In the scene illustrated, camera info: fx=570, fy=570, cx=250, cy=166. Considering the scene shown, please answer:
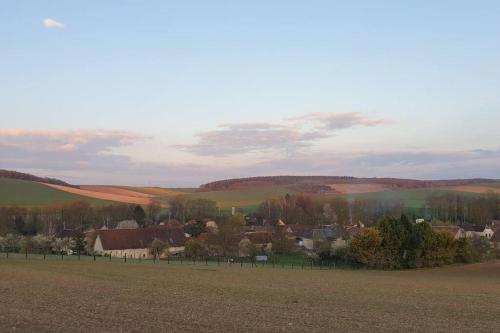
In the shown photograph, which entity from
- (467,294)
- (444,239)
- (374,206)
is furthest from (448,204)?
(467,294)

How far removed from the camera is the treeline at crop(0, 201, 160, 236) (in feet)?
403

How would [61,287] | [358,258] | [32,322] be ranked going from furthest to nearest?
[358,258] < [61,287] < [32,322]

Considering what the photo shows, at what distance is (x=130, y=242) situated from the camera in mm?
90938

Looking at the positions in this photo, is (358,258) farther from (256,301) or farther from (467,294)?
(256,301)

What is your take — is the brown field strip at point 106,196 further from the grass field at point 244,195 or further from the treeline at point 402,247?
the treeline at point 402,247

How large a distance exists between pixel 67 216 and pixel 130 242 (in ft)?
159

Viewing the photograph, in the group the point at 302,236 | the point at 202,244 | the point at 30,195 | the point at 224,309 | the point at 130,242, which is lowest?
the point at 302,236

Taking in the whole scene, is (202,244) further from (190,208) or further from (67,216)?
(190,208)

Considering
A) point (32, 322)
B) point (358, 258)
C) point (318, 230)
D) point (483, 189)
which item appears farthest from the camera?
point (483, 189)

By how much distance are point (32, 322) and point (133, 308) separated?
14.3 feet

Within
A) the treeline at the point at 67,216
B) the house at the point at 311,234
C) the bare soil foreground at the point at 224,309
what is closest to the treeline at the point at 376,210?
the house at the point at 311,234

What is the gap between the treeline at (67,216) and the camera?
123 metres

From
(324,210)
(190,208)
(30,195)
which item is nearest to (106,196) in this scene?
(30,195)

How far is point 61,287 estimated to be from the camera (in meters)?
27.5
